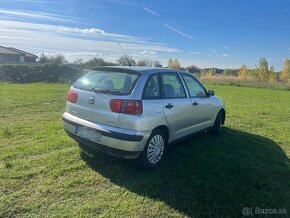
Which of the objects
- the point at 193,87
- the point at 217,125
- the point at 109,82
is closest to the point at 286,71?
the point at 217,125

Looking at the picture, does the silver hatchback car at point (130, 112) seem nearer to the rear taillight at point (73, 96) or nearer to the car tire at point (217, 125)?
the rear taillight at point (73, 96)

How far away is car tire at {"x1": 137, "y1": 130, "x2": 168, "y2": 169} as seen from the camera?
14.2 feet

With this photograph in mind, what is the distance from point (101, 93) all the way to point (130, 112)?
615 millimetres

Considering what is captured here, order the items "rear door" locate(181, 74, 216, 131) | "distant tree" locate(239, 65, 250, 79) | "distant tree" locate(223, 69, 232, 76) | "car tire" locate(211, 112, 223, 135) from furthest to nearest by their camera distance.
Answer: "distant tree" locate(223, 69, 232, 76) → "distant tree" locate(239, 65, 250, 79) → "car tire" locate(211, 112, 223, 135) → "rear door" locate(181, 74, 216, 131)

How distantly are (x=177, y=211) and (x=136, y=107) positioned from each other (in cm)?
158

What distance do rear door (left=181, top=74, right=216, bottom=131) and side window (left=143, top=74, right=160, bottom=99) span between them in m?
1.11

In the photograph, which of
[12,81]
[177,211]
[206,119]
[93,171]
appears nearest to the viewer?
[177,211]

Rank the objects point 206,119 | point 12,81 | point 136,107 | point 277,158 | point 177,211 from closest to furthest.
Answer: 1. point 177,211
2. point 136,107
3. point 277,158
4. point 206,119
5. point 12,81

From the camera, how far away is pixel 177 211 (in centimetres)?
343

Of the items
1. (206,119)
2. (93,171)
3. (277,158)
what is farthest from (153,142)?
(277,158)

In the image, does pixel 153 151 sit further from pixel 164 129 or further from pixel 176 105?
pixel 176 105

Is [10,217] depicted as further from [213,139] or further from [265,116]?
[265,116]

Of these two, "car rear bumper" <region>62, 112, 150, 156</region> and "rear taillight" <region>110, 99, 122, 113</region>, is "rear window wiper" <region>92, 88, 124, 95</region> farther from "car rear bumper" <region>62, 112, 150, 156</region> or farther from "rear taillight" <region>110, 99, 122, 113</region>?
"car rear bumper" <region>62, 112, 150, 156</region>

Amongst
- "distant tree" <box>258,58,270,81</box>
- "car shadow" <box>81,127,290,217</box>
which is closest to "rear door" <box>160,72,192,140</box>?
"car shadow" <box>81,127,290,217</box>
